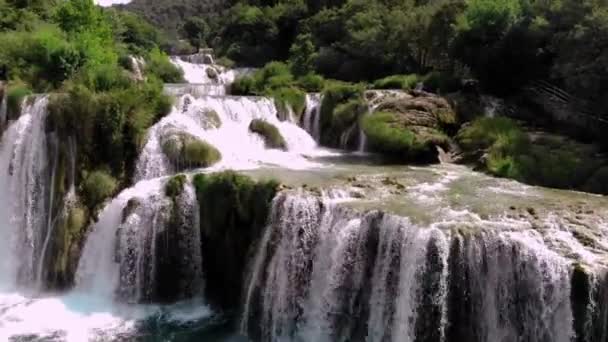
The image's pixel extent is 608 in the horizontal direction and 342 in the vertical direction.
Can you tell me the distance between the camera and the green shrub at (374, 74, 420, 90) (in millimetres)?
23483

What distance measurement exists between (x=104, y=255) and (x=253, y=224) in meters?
4.14

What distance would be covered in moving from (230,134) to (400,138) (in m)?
5.61

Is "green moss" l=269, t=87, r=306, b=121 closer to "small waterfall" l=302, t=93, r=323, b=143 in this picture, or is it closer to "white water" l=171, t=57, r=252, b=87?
"small waterfall" l=302, t=93, r=323, b=143

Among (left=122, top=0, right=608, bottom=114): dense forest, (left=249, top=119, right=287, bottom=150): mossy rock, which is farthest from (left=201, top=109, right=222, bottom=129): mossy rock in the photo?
(left=122, top=0, right=608, bottom=114): dense forest

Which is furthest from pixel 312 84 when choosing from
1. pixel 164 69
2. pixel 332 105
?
pixel 164 69

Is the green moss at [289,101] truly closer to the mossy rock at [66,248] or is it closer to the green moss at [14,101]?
the green moss at [14,101]

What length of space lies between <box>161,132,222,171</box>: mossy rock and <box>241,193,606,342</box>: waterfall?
4.26 meters

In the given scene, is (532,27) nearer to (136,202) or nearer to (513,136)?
(513,136)

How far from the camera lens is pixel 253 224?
1322cm

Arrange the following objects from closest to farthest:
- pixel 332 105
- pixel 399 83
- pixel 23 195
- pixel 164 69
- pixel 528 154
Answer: pixel 23 195
pixel 528 154
pixel 332 105
pixel 399 83
pixel 164 69

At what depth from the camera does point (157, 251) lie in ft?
45.4

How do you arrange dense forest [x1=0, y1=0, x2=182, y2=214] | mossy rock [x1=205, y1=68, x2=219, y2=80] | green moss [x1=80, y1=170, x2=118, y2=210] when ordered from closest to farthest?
green moss [x1=80, y1=170, x2=118, y2=210]
dense forest [x1=0, y1=0, x2=182, y2=214]
mossy rock [x1=205, y1=68, x2=219, y2=80]

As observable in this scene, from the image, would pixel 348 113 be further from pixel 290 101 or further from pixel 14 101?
pixel 14 101

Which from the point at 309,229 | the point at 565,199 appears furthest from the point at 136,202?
the point at 565,199
